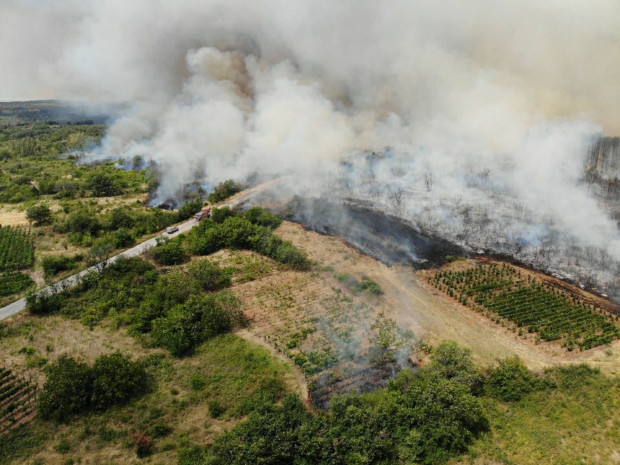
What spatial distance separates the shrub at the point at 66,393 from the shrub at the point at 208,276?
868 cm

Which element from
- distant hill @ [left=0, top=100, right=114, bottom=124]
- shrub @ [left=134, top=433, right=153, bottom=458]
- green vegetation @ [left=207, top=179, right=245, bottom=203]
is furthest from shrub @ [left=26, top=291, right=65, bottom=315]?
distant hill @ [left=0, top=100, right=114, bottom=124]

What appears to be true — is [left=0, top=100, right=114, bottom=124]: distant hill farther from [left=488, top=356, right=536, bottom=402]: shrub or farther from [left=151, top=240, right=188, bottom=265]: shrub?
[left=488, top=356, right=536, bottom=402]: shrub

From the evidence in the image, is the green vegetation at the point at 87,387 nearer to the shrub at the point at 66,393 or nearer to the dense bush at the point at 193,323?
the shrub at the point at 66,393

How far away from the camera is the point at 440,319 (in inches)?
822

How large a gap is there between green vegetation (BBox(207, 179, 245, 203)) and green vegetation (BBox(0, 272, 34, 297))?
1869 cm

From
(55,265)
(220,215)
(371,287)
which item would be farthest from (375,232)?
(55,265)

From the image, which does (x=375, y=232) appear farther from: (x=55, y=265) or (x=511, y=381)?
(x=55, y=265)

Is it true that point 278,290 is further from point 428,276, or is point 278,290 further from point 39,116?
point 39,116

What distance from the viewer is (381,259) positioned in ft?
88.7

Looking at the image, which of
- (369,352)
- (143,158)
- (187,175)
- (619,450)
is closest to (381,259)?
(369,352)

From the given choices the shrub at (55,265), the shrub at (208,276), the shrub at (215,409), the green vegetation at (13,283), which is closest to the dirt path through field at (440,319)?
the shrub at (208,276)

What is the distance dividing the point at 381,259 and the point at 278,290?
27.1 feet

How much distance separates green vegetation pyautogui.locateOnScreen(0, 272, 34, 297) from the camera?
2328 cm

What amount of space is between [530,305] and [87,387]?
23.3 meters
